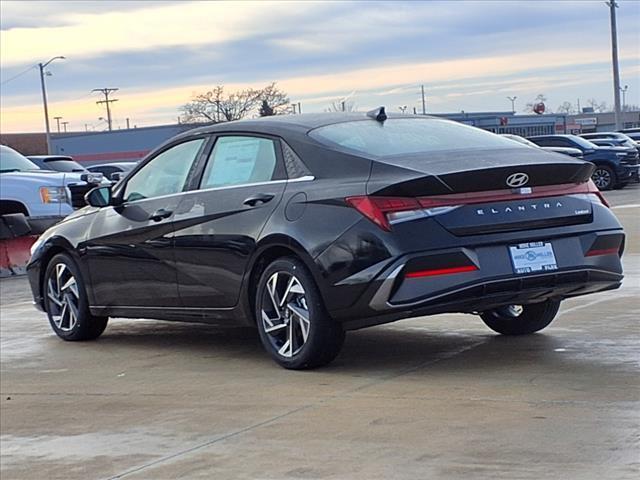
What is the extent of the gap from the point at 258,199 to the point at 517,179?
1.64 metres

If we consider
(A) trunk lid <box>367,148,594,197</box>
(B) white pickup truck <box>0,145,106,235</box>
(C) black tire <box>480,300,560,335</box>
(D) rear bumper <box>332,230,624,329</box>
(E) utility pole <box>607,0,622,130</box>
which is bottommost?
(C) black tire <box>480,300,560,335</box>

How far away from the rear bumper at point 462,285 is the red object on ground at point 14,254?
9478mm

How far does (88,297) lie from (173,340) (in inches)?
29.1

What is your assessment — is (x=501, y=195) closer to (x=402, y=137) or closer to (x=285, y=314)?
(x=402, y=137)

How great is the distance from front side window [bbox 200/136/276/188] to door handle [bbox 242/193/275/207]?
0.46 ft

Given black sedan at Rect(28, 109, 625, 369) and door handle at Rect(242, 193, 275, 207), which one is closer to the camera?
black sedan at Rect(28, 109, 625, 369)

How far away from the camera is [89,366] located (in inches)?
308

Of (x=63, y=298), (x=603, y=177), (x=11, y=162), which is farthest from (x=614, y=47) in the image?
(x=63, y=298)

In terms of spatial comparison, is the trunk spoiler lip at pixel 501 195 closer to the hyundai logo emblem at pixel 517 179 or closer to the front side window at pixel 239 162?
the hyundai logo emblem at pixel 517 179

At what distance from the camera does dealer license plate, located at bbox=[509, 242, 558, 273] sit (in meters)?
6.30

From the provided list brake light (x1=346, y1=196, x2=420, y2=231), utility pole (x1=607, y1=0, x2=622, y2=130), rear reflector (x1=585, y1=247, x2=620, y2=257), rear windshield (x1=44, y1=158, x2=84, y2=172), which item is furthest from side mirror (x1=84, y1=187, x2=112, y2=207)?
utility pole (x1=607, y1=0, x2=622, y2=130)

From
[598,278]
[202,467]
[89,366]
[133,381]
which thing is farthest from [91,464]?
[598,278]

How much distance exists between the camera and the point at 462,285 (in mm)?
6156

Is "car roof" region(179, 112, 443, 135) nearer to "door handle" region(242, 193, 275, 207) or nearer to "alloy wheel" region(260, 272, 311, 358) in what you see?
"door handle" region(242, 193, 275, 207)
